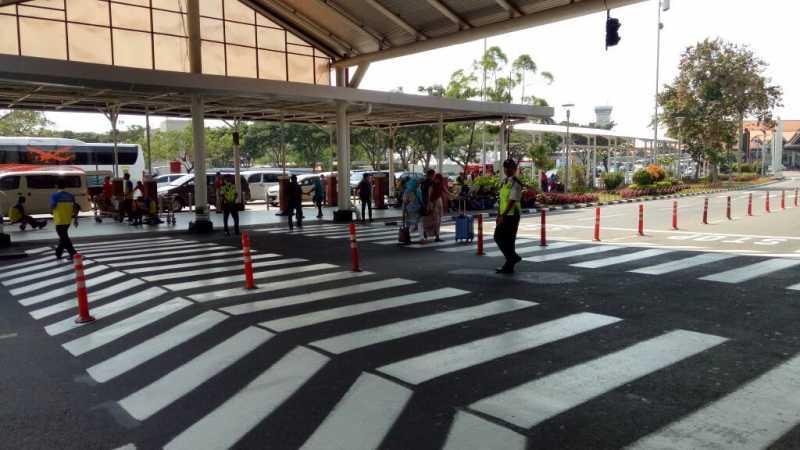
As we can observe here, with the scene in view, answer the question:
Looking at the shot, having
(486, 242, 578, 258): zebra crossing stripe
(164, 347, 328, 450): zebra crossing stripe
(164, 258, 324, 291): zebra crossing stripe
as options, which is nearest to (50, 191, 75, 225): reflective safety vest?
(164, 258, 324, 291): zebra crossing stripe

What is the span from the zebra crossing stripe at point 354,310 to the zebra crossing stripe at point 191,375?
38 cm

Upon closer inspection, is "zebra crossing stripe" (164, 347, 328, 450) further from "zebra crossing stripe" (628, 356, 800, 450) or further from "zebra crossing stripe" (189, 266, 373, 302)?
"zebra crossing stripe" (189, 266, 373, 302)

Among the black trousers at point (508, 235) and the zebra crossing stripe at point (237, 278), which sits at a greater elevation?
the black trousers at point (508, 235)

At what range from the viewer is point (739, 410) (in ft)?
15.8

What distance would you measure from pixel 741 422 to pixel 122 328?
698cm

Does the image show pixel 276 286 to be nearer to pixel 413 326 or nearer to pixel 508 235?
pixel 413 326

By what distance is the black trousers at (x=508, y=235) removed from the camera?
10906 mm

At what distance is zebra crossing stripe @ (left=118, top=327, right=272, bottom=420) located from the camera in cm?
520

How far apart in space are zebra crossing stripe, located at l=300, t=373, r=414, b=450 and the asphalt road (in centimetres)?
2

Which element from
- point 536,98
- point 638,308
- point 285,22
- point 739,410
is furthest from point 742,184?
point 739,410

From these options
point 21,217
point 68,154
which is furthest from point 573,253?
point 68,154

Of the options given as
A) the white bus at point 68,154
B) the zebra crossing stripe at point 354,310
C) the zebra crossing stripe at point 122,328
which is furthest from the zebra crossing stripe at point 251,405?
the white bus at point 68,154

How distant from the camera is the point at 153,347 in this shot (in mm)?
6984

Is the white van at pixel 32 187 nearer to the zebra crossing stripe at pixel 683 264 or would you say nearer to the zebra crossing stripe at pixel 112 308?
the zebra crossing stripe at pixel 112 308
